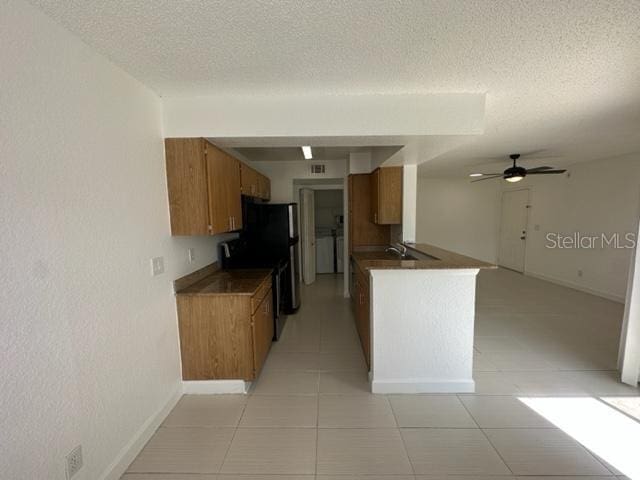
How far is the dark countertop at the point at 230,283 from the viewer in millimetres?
2170

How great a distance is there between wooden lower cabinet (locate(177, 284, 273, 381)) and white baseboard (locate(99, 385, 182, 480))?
0.90ft

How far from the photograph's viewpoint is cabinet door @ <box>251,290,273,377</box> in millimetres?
2268

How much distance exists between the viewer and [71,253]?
1269 millimetres

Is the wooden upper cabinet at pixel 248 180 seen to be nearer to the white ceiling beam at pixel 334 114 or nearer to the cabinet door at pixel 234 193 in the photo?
the cabinet door at pixel 234 193

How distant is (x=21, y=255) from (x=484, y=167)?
665 centimetres

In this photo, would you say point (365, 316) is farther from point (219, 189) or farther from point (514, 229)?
point (514, 229)

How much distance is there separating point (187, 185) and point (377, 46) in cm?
161

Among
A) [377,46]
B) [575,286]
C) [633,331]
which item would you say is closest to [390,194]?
[377,46]

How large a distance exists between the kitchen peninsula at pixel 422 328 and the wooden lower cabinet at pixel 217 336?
1.03m

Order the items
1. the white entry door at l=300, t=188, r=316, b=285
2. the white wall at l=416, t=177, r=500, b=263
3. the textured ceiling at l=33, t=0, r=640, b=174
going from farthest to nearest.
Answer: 1. the white wall at l=416, t=177, r=500, b=263
2. the white entry door at l=300, t=188, r=316, b=285
3. the textured ceiling at l=33, t=0, r=640, b=174

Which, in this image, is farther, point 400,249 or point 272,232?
point 272,232

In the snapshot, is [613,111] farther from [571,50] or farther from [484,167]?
[484,167]

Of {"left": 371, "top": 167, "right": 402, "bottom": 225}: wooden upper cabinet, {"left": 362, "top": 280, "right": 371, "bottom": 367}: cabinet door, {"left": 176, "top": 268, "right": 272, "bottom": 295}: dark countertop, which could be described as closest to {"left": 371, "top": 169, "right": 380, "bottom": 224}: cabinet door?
{"left": 371, "top": 167, "right": 402, "bottom": 225}: wooden upper cabinet

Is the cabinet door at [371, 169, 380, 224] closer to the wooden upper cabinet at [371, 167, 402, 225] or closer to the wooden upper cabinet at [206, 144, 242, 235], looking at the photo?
the wooden upper cabinet at [371, 167, 402, 225]
